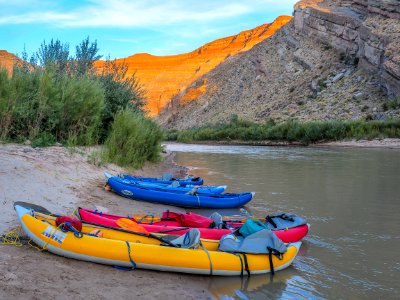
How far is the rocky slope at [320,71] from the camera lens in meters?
41.4

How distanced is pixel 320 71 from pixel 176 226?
161 ft

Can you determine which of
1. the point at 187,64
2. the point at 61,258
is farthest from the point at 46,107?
the point at 187,64

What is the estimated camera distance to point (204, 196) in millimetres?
9469

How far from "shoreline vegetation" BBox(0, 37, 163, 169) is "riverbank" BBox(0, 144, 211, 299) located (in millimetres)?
1034

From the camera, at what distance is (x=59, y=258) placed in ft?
16.1

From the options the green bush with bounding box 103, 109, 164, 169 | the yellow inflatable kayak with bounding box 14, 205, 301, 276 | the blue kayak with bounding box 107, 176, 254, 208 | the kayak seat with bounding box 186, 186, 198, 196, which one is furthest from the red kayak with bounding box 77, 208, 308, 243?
the green bush with bounding box 103, 109, 164, 169

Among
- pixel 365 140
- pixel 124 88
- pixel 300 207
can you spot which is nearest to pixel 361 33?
pixel 365 140

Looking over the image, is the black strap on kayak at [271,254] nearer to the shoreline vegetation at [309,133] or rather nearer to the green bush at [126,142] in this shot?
the green bush at [126,142]

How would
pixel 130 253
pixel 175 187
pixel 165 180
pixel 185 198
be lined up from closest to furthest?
pixel 130 253 < pixel 185 198 < pixel 175 187 < pixel 165 180

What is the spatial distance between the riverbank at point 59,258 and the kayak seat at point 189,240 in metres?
0.33

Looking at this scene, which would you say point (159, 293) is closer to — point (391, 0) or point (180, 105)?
point (391, 0)

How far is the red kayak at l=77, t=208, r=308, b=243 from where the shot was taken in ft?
19.2

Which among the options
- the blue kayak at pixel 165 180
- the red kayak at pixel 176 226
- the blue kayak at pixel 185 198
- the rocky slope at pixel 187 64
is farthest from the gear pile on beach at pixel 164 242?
the rocky slope at pixel 187 64

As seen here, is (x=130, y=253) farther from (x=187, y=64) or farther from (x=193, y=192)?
(x=187, y=64)
